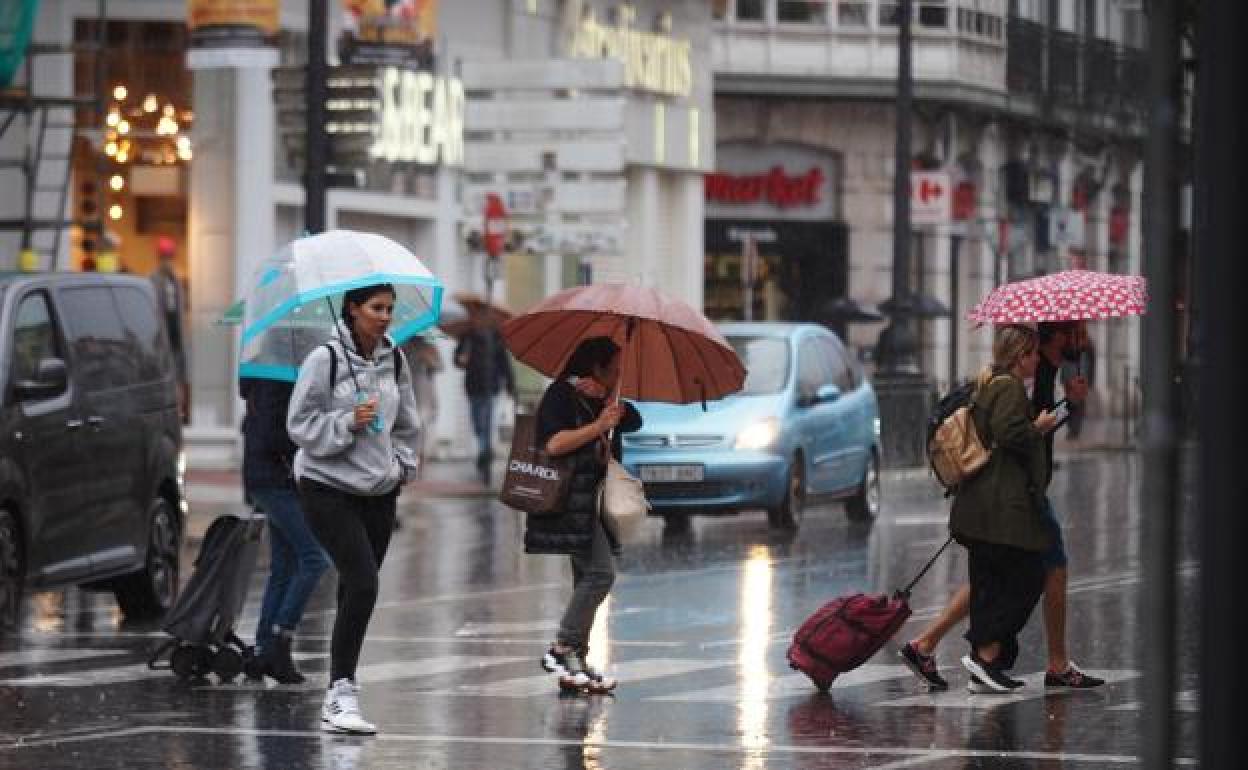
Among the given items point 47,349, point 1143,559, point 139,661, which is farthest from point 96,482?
point 1143,559

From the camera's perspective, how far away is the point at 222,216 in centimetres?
3309

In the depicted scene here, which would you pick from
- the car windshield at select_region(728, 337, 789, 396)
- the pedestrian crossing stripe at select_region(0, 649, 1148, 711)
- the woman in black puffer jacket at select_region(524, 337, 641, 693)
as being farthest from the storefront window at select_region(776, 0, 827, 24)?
the woman in black puffer jacket at select_region(524, 337, 641, 693)

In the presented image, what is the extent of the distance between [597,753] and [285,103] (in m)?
13.0

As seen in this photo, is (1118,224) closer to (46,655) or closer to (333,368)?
(46,655)

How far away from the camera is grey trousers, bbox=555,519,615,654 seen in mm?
13656

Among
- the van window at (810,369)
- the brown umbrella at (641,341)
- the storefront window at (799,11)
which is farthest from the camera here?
the storefront window at (799,11)

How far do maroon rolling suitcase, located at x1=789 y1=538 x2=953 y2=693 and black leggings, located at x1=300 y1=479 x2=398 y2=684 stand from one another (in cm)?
210

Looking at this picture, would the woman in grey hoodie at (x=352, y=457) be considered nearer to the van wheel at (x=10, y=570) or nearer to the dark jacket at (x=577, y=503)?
the dark jacket at (x=577, y=503)

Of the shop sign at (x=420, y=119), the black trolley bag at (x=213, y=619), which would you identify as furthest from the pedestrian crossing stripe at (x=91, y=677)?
the shop sign at (x=420, y=119)

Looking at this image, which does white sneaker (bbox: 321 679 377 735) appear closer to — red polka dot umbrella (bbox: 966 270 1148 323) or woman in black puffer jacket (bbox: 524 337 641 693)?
woman in black puffer jacket (bbox: 524 337 641 693)

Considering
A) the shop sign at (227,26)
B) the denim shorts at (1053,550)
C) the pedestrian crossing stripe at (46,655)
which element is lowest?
the pedestrian crossing stripe at (46,655)

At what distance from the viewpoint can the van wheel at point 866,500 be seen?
27.1m

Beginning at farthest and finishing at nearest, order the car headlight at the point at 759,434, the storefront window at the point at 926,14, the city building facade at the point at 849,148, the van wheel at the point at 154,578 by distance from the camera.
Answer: the storefront window at the point at 926,14 < the city building facade at the point at 849,148 < the car headlight at the point at 759,434 < the van wheel at the point at 154,578

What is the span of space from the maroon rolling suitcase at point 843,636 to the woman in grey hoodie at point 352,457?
2019mm
